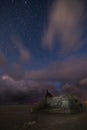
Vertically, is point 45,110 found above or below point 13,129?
above

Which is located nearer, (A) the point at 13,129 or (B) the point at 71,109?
(A) the point at 13,129

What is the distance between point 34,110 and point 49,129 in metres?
90.2

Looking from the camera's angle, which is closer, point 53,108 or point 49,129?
point 49,129

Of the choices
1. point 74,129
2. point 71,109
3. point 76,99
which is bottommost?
point 74,129

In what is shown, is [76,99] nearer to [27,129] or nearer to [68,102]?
[68,102]

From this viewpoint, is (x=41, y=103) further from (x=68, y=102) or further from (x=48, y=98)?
(x=68, y=102)

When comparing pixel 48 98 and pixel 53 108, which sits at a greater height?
pixel 48 98

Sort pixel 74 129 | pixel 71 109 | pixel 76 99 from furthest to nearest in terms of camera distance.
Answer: pixel 76 99
pixel 71 109
pixel 74 129

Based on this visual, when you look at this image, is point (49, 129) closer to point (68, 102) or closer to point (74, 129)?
point (74, 129)

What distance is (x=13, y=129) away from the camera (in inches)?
1933

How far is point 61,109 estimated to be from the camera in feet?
409

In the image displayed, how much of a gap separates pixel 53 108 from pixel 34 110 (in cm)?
1796

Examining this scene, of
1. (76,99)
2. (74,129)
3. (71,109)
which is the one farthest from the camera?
(76,99)

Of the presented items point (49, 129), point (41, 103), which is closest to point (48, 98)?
point (41, 103)
